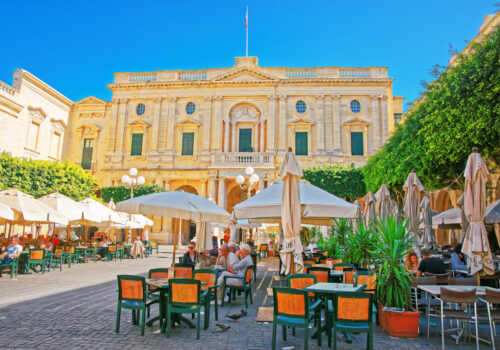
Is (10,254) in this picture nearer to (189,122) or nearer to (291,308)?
(291,308)

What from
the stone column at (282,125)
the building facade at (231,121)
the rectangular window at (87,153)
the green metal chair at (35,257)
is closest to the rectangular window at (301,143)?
the building facade at (231,121)

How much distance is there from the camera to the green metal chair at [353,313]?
439cm

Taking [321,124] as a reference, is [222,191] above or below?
below

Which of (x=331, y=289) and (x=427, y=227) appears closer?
(x=331, y=289)

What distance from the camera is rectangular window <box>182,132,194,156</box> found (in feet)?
105

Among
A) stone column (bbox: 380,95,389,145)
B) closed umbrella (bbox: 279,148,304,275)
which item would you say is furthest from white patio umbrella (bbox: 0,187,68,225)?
stone column (bbox: 380,95,389,145)

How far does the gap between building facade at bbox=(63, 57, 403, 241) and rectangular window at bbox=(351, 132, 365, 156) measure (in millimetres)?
82

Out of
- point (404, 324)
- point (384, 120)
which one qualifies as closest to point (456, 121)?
point (404, 324)

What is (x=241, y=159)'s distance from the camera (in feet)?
96.6

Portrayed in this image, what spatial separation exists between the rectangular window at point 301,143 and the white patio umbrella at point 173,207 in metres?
24.0

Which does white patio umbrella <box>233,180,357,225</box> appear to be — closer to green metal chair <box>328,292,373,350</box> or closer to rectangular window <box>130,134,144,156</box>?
green metal chair <box>328,292,373,350</box>

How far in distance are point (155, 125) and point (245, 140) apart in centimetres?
818

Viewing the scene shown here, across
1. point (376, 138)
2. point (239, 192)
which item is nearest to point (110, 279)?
point (239, 192)

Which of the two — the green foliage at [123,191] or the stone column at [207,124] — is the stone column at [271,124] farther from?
the green foliage at [123,191]
